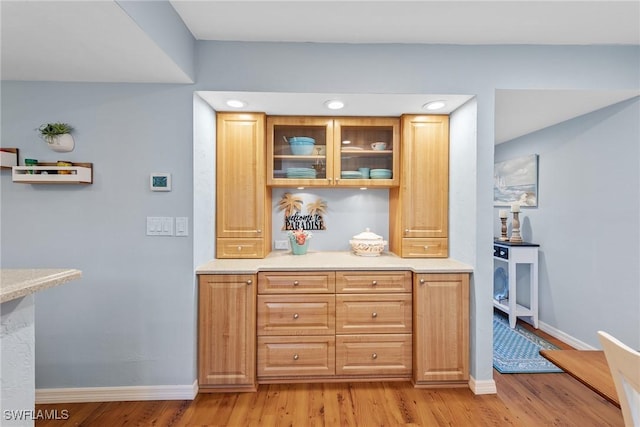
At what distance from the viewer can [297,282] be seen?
87.6 inches

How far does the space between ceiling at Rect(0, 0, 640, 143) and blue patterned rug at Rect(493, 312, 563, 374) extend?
2.15 m

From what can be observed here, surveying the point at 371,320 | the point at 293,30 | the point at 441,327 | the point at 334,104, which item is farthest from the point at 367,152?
the point at 441,327

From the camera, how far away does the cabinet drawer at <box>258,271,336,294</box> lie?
2211 millimetres

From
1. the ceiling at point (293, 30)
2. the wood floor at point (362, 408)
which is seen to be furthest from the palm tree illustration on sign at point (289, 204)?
the wood floor at point (362, 408)

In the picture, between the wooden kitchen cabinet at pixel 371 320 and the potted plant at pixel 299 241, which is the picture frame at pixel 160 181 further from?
the wooden kitchen cabinet at pixel 371 320

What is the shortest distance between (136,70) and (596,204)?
372 centimetres

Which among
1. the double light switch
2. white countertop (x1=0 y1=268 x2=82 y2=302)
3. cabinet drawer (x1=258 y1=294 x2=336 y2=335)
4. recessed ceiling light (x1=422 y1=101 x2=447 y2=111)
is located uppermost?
recessed ceiling light (x1=422 y1=101 x2=447 y2=111)

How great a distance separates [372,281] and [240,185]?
1.27 m

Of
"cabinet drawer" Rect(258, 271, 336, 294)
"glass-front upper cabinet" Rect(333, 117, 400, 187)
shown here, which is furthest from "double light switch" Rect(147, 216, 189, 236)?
"glass-front upper cabinet" Rect(333, 117, 400, 187)

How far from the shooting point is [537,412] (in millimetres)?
1996

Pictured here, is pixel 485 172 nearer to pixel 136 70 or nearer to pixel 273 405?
pixel 273 405

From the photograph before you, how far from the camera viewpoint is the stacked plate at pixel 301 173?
2.60 m

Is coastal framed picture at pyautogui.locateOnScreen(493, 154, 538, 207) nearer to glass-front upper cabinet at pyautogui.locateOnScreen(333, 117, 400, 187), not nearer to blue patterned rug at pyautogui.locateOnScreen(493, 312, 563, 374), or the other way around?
blue patterned rug at pyautogui.locateOnScreen(493, 312, 563, 374)

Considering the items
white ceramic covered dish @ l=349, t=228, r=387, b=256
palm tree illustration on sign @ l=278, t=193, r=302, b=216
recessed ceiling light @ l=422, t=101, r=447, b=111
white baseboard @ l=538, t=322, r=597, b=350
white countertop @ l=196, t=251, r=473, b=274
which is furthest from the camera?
palm tree illustration on sign @ l=278, t=193, r=302, b=216
